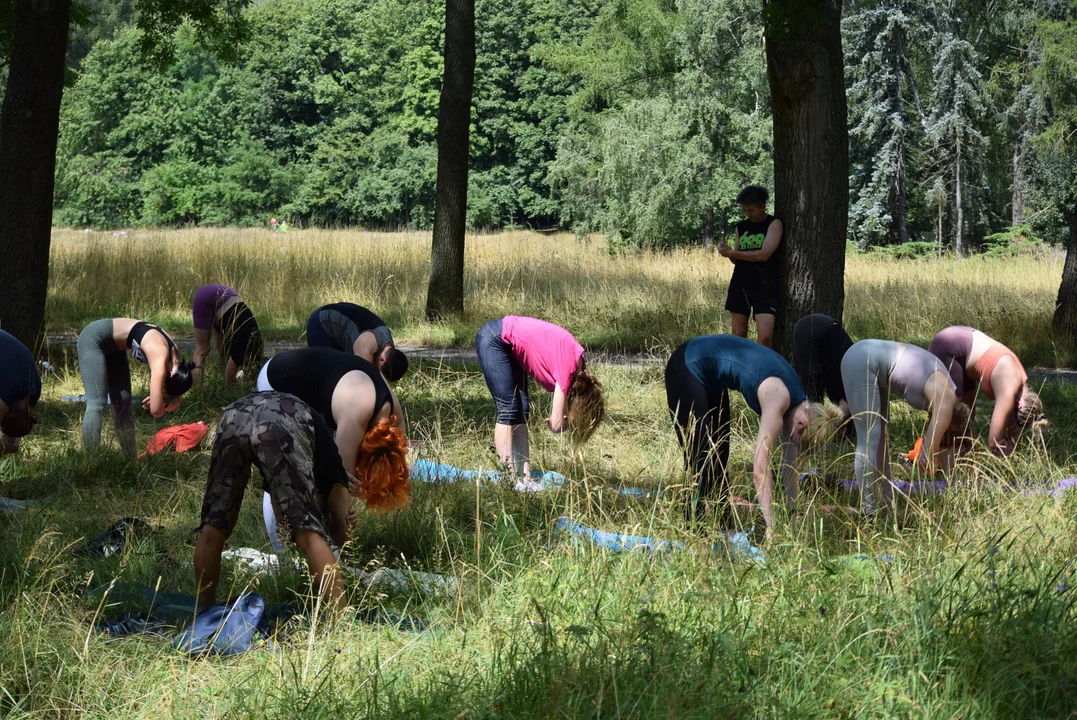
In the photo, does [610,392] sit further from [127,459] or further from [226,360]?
[127,459]

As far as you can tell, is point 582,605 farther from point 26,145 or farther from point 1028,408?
point 26,145

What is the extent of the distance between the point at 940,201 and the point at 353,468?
33.4 meters

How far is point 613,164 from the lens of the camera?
3045 centimetres

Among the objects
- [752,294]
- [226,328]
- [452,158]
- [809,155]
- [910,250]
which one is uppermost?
[910,250]

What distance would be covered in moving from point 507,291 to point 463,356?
9.56 ft

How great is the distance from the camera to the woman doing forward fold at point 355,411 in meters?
4.37

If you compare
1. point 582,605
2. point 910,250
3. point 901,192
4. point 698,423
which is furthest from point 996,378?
point 901,192

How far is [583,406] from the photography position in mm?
5660

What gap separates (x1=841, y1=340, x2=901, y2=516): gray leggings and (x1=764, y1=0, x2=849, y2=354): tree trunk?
7.77 ft

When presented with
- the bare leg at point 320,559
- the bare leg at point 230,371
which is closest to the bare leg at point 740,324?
the bare leg at point 230,371

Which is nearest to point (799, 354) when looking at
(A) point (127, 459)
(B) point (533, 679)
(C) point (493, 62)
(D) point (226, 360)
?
(B) point (533, 679)

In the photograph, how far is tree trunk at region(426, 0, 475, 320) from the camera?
1245 centimetres

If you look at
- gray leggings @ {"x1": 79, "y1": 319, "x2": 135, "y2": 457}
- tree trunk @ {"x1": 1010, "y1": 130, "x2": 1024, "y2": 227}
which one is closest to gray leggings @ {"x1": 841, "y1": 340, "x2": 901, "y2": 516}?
gray leggings @ {"x1": 79, "y1": 319, "x2": 135, "y2": 457}

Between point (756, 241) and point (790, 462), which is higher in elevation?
point (756, 241)
